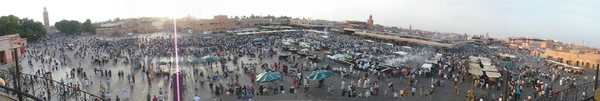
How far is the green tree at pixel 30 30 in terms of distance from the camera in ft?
133

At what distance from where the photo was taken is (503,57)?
3228cm

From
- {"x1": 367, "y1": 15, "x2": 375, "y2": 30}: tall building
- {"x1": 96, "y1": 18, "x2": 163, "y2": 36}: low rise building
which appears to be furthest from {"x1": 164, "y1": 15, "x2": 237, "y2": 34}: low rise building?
{"x1": 367, "y1": 15, "x2": 375, "y2": 30}: tall building

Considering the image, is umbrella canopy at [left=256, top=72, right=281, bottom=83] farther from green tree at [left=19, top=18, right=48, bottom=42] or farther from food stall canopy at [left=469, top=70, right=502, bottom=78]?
green tree at [left=19, top=18, right=48, bottom=42]

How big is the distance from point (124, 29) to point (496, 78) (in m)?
63.5

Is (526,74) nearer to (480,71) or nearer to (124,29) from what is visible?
(480,71)

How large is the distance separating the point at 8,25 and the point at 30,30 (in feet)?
7.10

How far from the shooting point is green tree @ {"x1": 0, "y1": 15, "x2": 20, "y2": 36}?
39750 mm

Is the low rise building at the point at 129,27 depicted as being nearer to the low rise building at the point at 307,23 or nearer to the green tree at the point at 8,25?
the green tree at the point at 8,25

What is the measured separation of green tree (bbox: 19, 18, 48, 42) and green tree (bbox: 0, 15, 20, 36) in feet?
2.20

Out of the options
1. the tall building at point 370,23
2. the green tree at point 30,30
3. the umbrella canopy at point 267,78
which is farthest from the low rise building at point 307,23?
the umbrella canopy at point 267,78

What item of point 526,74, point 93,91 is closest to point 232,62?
point 93,91

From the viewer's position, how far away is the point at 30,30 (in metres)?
40.8

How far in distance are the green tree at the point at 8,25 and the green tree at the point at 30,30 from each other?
2.20 ft

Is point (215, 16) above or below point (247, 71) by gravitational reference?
above
